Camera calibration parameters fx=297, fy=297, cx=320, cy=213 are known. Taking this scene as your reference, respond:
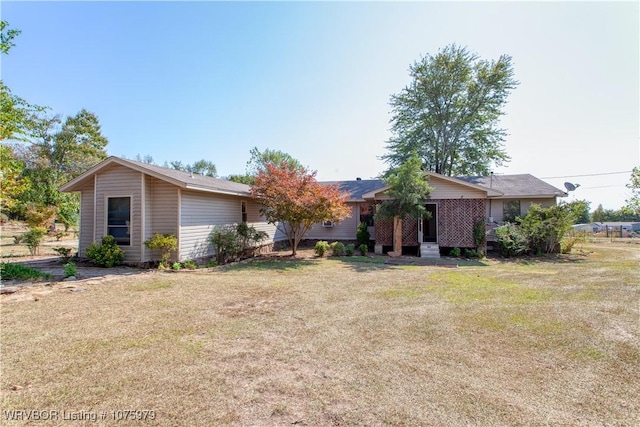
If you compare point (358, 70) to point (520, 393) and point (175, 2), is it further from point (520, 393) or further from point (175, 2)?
point (520, 393)

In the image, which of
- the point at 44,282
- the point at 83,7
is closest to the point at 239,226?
the point at 44,282

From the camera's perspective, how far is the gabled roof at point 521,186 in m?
15.6

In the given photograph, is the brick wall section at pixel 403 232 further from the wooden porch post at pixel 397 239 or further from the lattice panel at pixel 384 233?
the wooden porch post at pixel 397 239

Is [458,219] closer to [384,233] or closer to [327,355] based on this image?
[384,233]

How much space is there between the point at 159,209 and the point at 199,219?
4.64 ft

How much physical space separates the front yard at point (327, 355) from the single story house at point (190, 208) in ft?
10.8

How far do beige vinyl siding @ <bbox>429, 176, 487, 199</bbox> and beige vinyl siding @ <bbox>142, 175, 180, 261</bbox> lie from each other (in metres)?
11.1

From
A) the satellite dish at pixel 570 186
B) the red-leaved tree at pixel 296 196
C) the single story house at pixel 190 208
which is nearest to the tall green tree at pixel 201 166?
the single story house at pixel 190 208

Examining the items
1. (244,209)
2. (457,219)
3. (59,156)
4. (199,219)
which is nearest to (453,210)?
(457,219)

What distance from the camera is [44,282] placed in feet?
25.5

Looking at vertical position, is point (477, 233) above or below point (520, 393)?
above

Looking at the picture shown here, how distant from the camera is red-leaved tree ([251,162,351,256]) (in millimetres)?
11953

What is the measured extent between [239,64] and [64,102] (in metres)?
24.5

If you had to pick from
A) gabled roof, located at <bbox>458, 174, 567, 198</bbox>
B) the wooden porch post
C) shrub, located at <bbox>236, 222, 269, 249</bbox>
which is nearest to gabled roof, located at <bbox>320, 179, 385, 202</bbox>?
the wooden porch post
